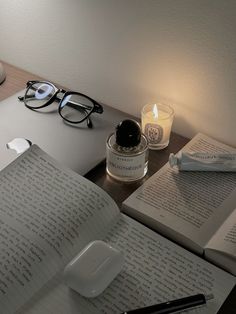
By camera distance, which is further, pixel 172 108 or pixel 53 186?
pixel 172 108

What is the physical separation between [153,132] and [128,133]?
12 centimetres

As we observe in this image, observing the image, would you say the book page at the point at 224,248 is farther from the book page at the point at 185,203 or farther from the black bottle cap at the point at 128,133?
the black bottle cap at the point at 128,133

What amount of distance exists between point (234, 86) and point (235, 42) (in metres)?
0.07

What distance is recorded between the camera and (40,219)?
603 mm

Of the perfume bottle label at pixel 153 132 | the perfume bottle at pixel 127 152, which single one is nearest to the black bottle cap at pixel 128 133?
the perfume bottle at pixel 127 152

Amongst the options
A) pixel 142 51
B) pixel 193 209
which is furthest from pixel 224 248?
pixel 142 51

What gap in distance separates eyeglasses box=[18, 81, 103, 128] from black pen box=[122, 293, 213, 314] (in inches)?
16.4

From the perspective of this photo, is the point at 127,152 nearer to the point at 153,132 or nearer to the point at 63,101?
the point at 153,132

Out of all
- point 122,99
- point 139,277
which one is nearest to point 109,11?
point 122,99

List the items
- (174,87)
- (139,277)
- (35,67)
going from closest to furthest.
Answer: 1. (139,277)
2. (174,87)
3. (35,67)

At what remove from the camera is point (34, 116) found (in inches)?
34.0

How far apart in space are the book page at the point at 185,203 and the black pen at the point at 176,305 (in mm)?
88

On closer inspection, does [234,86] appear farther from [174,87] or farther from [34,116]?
[34,116]

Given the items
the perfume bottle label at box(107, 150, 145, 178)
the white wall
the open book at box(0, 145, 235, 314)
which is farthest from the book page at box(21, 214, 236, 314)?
the white wall
